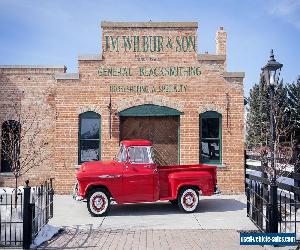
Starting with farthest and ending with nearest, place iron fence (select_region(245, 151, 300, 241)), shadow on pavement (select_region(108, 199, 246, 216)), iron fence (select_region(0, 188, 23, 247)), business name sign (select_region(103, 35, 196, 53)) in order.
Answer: business name sign (select_region(103, 35, 196, 53)) → shadow on pavement (select_region(108, 199, 246, 216)) → iron fence (select_region(0, 188, 23, 247)) → iron fence (select_region(245, 151, 300, 241))

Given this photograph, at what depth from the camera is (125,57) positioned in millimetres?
15867

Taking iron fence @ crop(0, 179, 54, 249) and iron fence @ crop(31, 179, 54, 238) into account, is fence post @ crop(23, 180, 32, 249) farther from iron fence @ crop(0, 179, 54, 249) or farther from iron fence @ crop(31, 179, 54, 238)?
iron fence @ crop(31, 179, 54, 238)

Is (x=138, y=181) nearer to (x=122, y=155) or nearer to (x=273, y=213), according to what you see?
(x=122, y=155)

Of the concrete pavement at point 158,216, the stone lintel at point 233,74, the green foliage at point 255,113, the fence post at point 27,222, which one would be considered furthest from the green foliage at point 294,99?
the fence post at point 27,222

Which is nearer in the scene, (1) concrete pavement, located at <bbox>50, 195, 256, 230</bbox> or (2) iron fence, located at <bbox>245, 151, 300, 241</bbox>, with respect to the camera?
(2) iron fence, located at <bbox>245, 151, 300, 241</bbox>

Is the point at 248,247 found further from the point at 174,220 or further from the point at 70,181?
the point at 70,181

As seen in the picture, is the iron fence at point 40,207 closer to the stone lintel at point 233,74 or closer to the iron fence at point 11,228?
the iron fence at point 11,228

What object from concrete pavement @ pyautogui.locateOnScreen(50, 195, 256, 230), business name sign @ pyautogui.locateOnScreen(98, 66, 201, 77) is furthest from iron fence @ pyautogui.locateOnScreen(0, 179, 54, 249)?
business name sign @ pyautogui.locateOnScreen(98, 66, 201, 77)

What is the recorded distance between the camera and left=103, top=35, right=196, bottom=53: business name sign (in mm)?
15875

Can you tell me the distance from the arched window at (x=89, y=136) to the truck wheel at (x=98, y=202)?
14.3 ft

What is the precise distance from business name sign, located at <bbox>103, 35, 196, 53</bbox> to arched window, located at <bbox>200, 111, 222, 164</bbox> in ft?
9.25

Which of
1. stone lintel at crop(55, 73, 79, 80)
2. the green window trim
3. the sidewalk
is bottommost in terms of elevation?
the sidewalk

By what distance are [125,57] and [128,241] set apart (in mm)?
8995

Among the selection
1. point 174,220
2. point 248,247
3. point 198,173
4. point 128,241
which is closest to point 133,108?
point 198,173
